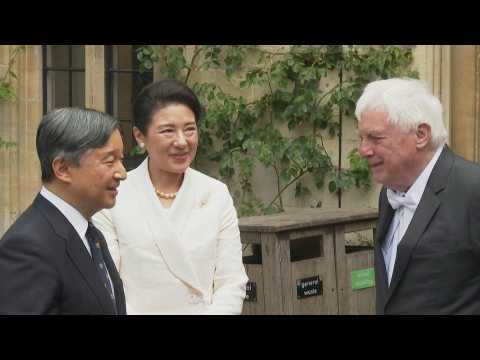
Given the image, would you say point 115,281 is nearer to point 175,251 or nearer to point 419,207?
point 175,251

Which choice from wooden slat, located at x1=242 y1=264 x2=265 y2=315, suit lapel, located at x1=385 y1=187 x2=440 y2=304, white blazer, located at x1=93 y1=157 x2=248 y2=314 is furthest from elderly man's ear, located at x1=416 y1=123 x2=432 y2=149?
wooden slat, located at x1=242 y1=264 x2=265 y2=315

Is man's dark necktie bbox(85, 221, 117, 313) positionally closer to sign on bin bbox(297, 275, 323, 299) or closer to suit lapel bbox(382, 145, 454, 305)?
suit lapel bbox(382, 145, 454, 305)

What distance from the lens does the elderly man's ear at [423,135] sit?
14.1 ft

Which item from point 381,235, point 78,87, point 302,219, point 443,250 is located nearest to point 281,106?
point 78,87

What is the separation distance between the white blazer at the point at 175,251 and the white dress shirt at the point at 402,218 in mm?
622

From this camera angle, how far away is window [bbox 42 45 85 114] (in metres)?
9.29

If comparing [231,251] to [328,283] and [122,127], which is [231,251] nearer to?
[328,283]

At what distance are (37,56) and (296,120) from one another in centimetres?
192

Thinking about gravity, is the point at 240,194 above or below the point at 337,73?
below

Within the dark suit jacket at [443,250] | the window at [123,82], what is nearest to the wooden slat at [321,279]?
the dark suit jacket at [443,250]

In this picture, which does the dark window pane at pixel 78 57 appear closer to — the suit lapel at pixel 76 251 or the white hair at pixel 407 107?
the white hair at pixel 407 107

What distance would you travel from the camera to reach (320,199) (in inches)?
354

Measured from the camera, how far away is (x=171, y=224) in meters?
4.74
